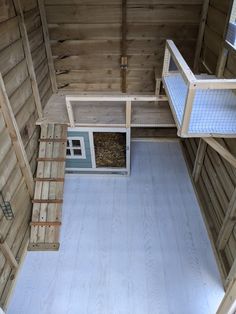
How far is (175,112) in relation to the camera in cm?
180

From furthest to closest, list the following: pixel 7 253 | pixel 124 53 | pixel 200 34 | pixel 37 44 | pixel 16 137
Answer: pixel 124 53
pixel 200 34
pixel 37 44
pixel 16 137
pixel 7 253

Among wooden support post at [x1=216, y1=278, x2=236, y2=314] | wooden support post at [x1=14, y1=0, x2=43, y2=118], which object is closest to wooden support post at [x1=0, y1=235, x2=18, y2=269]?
wooden support post at [x1=14, y1=0, x2=43, y2=118]

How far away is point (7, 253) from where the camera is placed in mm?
1913

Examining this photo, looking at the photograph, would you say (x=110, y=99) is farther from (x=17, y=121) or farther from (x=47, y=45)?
(x=47, y=45)

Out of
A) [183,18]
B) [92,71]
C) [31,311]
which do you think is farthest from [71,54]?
[31,311]

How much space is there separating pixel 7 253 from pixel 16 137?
0.90 metres

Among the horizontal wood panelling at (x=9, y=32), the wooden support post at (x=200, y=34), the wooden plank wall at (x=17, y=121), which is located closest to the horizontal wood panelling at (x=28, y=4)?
the wooden plank wall at (x=17, y=121)

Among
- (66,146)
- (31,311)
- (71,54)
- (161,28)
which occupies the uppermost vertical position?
(161,28)

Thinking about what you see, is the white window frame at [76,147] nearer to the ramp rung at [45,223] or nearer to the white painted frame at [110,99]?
the white painted frame at [110,99]

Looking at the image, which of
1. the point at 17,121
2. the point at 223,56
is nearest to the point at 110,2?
the point at 223,56

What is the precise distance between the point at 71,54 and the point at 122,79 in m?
0.68

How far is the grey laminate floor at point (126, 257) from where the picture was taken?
1.92 metres

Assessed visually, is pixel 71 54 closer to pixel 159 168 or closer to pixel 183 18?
pixel 183 18

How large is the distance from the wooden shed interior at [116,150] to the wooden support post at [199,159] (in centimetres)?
2
